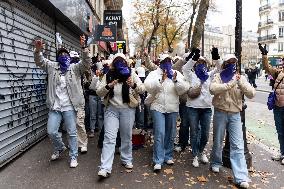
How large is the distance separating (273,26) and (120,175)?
256 feet

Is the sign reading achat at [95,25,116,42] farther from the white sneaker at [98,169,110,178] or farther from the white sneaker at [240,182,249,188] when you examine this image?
the white sneaker at [240,182,249,188]

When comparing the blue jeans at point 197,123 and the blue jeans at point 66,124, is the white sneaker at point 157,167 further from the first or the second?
the blue jeans at point 66,124

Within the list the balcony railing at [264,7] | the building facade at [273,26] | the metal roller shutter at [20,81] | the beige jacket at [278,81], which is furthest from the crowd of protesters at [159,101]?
the balcony railing at [264,7]

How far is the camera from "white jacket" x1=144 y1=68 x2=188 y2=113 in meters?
6.78

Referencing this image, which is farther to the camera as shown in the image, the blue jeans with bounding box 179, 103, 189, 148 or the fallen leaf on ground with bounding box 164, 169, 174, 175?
the blue jeans with bounding box 179, 103, 189, 148

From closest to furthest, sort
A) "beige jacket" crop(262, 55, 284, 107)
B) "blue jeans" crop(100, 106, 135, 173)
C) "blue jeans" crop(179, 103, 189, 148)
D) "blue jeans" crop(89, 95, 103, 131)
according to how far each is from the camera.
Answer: "blue jeans" crop(100, 106, 135, 173)
"beige jacket" crop(262, 55, 284, 107)
"blue jeans" crop(179, 103, 189, 148)
"blue jeans" crop(89, 95, 103, 131)

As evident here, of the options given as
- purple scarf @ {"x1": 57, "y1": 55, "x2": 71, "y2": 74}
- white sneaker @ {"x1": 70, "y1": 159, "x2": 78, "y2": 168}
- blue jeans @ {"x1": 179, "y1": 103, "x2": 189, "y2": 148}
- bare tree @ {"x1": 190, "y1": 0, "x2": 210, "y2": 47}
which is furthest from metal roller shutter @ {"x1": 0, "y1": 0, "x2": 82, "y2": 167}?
bare tree @ {"x1": 190, "y1": 0, "x2": 210, "y2": 47}

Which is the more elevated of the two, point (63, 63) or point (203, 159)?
point (63, 63)

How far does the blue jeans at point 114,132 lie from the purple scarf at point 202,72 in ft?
4.37

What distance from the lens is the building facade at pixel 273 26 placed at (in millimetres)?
76125

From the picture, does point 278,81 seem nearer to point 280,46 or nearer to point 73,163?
point 73,163

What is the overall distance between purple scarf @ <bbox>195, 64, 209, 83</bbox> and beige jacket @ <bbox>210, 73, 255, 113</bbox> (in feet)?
1.39

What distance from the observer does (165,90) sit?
684cm

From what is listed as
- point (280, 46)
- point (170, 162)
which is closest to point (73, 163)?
point (170, 162)
